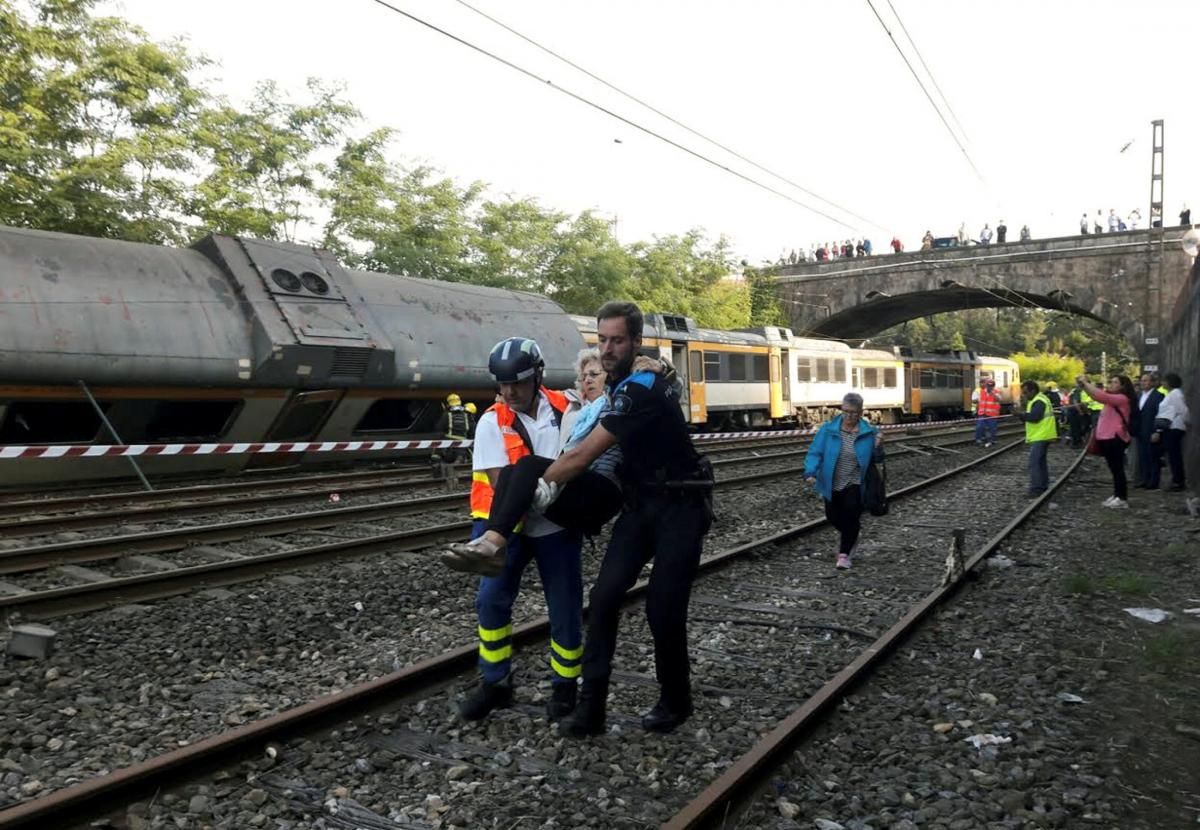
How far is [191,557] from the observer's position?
793 centimetres

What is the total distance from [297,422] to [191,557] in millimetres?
6414

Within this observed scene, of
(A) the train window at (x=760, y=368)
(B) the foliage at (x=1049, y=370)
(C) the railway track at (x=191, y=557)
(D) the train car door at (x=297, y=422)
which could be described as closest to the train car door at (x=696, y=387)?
(A) the train window at (x=760, y=368)

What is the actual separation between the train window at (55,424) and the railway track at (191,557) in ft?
14.8

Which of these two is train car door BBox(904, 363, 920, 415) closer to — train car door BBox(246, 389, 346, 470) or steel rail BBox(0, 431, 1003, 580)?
train car door BBox(246, 389, 346, 470)

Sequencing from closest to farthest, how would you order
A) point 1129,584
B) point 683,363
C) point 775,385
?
point 1129,584
point 683,363
point 775,385

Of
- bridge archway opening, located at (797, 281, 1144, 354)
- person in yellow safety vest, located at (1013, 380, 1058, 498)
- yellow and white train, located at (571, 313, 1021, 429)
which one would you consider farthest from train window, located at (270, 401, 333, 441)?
bridge archway opening, located at (797, 281, 1144, 354)

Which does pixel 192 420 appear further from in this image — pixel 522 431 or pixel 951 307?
pixel 951 307

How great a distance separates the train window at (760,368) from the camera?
2697cm

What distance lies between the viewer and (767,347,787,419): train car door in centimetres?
2811

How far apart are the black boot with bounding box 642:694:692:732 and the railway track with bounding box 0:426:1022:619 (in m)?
4.24

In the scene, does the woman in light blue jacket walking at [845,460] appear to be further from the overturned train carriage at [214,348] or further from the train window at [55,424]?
the train window at [55,424]

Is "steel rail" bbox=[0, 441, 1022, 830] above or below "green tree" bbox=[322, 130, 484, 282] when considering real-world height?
below

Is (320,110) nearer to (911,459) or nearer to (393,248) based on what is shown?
(393,248)

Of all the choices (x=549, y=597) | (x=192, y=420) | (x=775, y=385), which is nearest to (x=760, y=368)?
(x=775, y=385)
